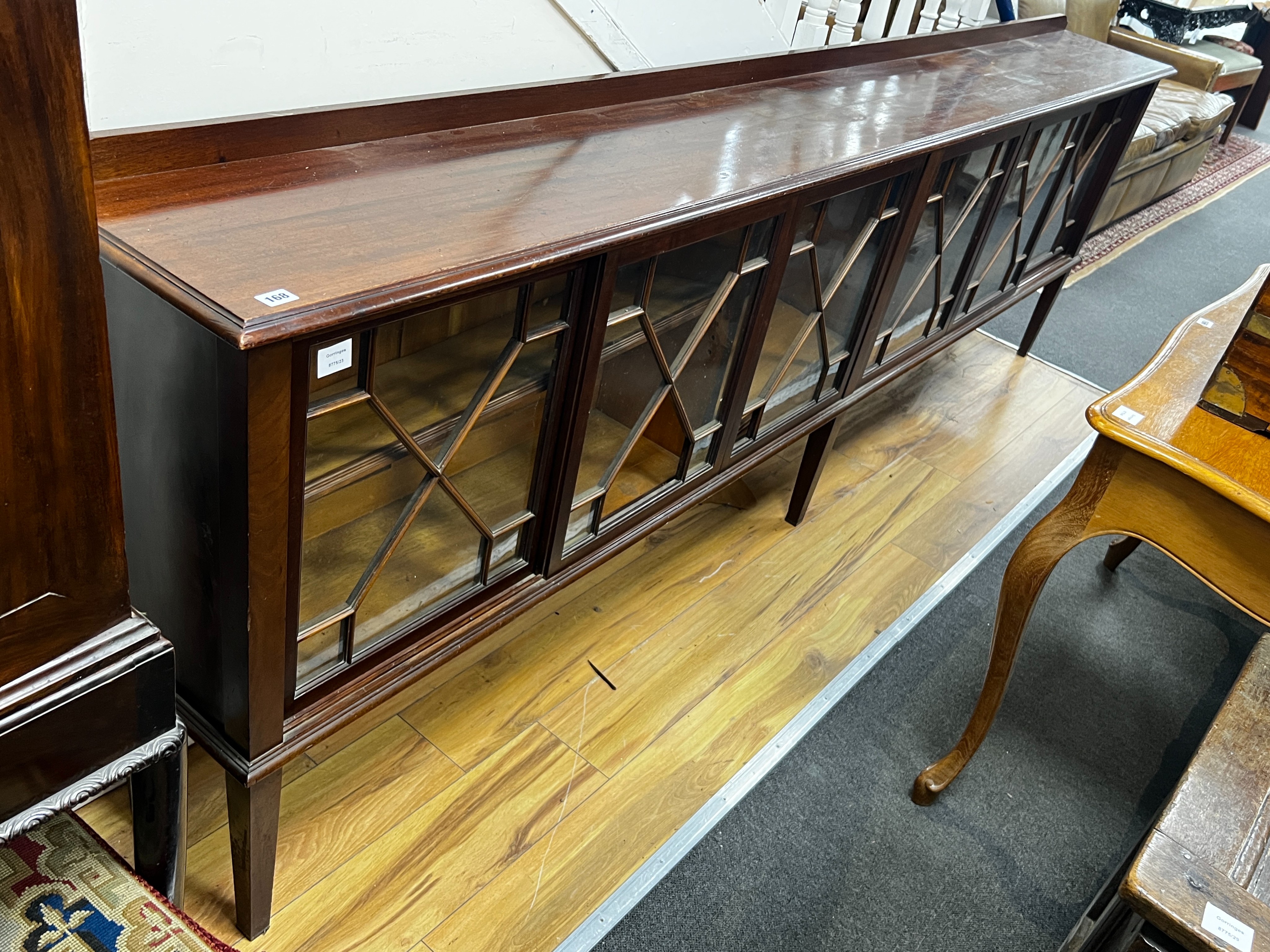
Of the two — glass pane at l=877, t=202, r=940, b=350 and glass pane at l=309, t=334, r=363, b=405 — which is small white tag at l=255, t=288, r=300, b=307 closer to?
glass pane at l=309, t=334, r=363, b=405

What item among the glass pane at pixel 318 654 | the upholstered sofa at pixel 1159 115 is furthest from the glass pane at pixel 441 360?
the upholstered sofa at pixel 1159 115

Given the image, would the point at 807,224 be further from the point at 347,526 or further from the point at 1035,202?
the point at 1035,202

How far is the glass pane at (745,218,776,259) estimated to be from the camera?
4.07 ft

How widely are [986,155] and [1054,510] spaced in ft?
2.33

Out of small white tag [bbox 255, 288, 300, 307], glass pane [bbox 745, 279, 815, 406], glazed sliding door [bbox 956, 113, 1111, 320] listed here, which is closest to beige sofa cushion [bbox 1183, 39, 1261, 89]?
glazed sliding door [bbox 956, 113, 1111, 320]

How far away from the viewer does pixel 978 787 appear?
151 centimetres

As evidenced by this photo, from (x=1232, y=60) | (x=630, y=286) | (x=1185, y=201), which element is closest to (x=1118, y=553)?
(x=630, y=286)

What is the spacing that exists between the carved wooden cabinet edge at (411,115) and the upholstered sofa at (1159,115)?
6.62 feet

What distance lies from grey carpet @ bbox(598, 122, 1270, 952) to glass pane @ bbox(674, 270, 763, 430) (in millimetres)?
545

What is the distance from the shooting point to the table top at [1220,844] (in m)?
0.81

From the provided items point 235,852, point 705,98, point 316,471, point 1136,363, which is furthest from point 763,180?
point 1136,363

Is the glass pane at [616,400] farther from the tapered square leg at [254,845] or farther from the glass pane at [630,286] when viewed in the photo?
the tapered square leg at [254,845]

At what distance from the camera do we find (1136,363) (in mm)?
2781

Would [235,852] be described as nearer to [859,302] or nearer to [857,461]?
[859,302]
